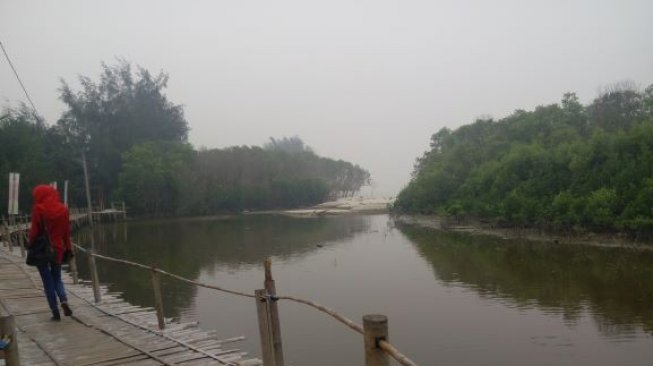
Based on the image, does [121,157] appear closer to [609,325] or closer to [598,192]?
[598,192]

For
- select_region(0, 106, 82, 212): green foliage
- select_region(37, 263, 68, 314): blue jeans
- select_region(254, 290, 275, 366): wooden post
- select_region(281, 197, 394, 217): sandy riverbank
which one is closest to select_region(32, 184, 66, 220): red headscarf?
select_region(37, 263, 68, 314): blue jeans

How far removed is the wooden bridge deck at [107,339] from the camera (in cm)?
595

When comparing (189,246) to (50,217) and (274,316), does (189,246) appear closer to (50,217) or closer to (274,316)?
(50,217)

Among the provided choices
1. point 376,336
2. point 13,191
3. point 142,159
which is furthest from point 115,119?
point 376,336

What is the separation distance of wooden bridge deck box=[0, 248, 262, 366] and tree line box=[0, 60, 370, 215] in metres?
32.4

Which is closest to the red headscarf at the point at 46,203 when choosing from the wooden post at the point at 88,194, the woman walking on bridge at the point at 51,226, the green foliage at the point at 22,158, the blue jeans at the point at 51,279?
the woman walking on bridge at the point at 51,226

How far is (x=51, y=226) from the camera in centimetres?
681

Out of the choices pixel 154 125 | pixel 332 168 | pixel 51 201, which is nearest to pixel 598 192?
pixel 51 201

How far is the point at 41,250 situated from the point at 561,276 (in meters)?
14.9

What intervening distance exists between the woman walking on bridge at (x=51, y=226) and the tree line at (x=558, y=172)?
20.1 meters

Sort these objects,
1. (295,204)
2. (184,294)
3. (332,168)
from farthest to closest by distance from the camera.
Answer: (332,168), (295,204), (184,294)

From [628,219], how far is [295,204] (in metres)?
44.2

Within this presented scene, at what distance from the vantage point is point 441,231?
31094mm

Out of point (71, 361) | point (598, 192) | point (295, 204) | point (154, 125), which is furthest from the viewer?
point (295, 204)
